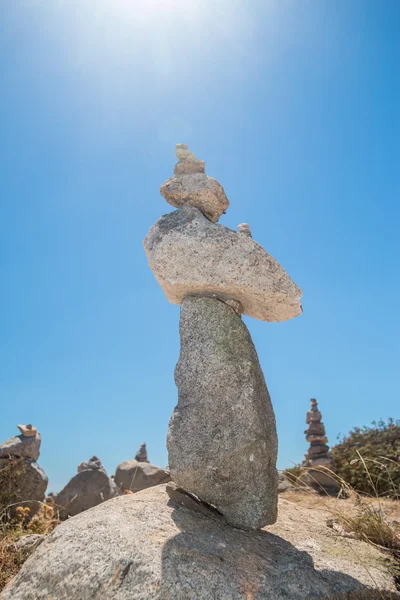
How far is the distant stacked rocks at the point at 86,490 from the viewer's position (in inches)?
550

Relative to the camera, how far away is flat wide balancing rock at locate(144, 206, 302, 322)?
566cm

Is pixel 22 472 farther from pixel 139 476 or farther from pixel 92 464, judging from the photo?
pixel 139 476

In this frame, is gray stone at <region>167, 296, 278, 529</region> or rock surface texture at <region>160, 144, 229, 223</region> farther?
rock surface texture at <region>160, 144, 229, 223</region>

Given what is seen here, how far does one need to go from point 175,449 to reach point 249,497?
963mm

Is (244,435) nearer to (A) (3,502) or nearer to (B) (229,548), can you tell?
(B) (229,548)

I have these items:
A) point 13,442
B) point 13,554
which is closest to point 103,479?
point 13,442

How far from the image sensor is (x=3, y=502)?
10164 millimetres

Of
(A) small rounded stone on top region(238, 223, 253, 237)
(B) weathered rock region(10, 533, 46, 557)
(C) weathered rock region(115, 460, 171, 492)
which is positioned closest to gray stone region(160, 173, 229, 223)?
(A) small rounded stone on top region(238, 223, 253, 237)

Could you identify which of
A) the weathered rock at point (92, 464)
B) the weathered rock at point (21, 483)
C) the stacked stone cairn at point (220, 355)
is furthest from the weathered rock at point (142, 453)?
the stacked stone cairn at point (220, 355)

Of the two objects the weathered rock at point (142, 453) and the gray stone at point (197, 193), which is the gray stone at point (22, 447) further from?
the weathered rock at point (142, 453)

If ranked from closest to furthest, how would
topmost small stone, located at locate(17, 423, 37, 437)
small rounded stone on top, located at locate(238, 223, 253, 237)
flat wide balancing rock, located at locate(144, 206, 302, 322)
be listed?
flat wide balancing rock, located at locate(144, 206, 302, 322), small rounded stone on top, located at locate(238, 223, 253, 237), topmost small stone, located at locate(17, 423, 37, 437)

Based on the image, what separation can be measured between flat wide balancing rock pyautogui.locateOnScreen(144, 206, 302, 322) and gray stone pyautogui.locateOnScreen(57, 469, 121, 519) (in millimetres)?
10347

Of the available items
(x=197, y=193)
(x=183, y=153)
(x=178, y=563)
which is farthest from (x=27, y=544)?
(x=183, y=153)

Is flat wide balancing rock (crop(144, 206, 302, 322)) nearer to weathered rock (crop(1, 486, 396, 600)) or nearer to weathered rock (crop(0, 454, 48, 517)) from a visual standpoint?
weathered rock (crop(1, 486, 396, 600))
